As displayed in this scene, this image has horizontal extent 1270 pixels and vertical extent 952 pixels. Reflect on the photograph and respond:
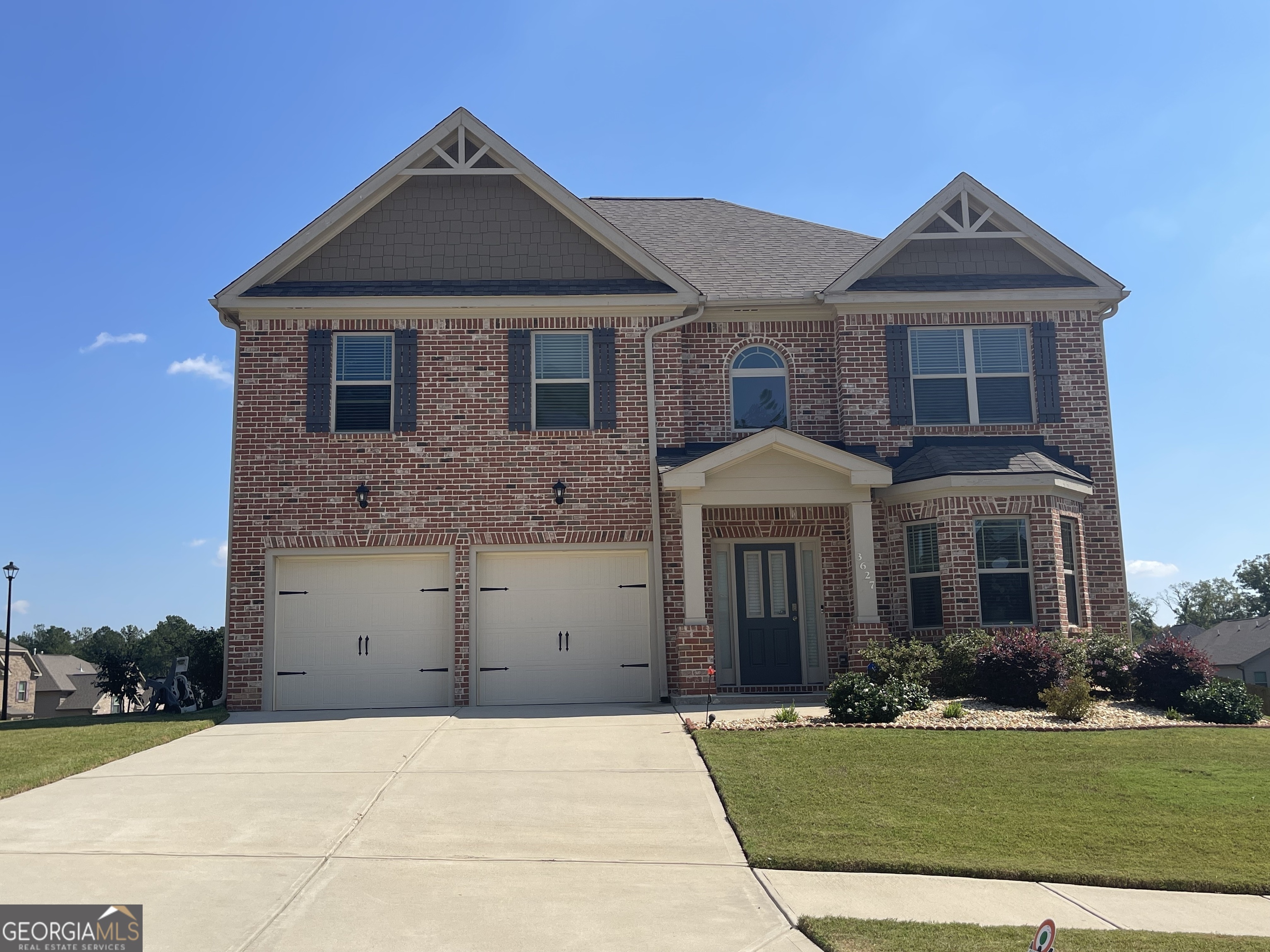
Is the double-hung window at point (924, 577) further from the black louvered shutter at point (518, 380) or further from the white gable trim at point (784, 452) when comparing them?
the black louvered shutter at point (518, 380)

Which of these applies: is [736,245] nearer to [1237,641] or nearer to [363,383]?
[363,383]

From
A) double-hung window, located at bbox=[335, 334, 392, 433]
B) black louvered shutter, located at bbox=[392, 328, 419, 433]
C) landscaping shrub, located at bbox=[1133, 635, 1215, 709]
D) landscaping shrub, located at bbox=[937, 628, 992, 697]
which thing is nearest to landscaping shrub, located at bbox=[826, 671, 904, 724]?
landscaping shrub, located at bbox=[937, 628, 992, 697]

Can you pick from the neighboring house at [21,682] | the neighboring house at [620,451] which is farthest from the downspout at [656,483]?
the neighboring house at [21,682]

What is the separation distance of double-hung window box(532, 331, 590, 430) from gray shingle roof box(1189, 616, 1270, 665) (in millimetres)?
36980

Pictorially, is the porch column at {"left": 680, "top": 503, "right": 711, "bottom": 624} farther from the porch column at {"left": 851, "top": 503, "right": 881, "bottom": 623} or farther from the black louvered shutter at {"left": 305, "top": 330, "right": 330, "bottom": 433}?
the black louvered shutter at {"left": 305, "top": 330, "right": 330, "bottom": 433}

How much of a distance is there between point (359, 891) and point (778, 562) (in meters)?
10.6

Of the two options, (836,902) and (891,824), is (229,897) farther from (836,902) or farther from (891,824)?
(891,824)

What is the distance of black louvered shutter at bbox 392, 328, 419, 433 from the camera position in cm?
1577

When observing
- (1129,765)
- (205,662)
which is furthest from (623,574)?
(1129,765)

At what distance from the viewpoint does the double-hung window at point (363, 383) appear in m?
15.8

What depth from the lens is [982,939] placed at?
5711 mm

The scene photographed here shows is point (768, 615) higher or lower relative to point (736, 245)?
lower

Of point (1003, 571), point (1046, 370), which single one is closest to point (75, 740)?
point (1003, 571)

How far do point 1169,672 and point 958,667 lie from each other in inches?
101
